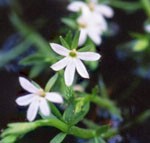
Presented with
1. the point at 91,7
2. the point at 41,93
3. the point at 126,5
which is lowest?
the point at 126,5

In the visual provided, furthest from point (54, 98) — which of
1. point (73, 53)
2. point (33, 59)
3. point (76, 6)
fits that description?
point (76, 6)

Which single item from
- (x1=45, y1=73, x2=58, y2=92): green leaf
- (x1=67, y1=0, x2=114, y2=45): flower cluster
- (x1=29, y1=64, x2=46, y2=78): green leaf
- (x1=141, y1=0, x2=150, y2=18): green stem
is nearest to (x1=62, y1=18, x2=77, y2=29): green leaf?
(x1=67, y1=0, x2=114, y2=45): flower cluster

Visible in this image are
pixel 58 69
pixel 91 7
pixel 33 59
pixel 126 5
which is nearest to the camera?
pixel 58 69

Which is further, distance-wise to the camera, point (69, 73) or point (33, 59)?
point (33, 59)

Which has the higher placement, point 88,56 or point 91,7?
point 88,56

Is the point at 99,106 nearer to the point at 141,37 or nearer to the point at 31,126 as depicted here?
the point at 141,37

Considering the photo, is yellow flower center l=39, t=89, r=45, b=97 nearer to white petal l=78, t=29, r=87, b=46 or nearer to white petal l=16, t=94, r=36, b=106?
white petal l=16, t=94, r=36, b=106

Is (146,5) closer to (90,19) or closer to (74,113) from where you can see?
(90,19)
